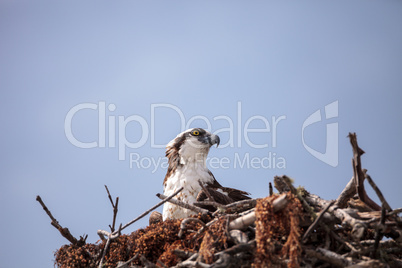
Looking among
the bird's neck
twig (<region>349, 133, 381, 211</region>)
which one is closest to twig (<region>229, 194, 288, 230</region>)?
twig (<region>349, 133, 381, 211</region>)

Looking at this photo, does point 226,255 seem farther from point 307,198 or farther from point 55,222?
point 55,222

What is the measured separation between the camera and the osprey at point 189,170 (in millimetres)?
7121

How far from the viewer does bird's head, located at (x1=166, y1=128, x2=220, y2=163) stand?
785 centimetres

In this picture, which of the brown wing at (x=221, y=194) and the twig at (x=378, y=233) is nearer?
the twig at (x=378, y=233)

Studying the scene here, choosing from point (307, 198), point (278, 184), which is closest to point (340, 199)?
point (307, 198)

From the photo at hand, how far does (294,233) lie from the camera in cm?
454

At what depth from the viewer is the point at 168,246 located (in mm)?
5535

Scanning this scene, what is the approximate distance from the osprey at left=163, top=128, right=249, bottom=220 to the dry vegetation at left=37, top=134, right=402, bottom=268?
160cm

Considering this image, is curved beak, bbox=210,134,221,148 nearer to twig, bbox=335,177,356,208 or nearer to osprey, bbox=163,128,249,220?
osprey, bbox=163,128,249,220

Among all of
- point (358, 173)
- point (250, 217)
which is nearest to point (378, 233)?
point (358, 173)

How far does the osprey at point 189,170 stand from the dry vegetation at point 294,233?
Result: 160 cm

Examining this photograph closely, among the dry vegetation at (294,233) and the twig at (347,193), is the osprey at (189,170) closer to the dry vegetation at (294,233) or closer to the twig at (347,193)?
the dry vegetation at (294,233)

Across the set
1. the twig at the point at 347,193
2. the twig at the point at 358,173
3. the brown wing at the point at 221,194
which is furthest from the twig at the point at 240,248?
the brown wing at the point at 221,194

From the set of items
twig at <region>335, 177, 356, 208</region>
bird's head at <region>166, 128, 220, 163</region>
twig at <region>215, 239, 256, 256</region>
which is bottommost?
twig at <region>215, 239, 256, 256</region>
